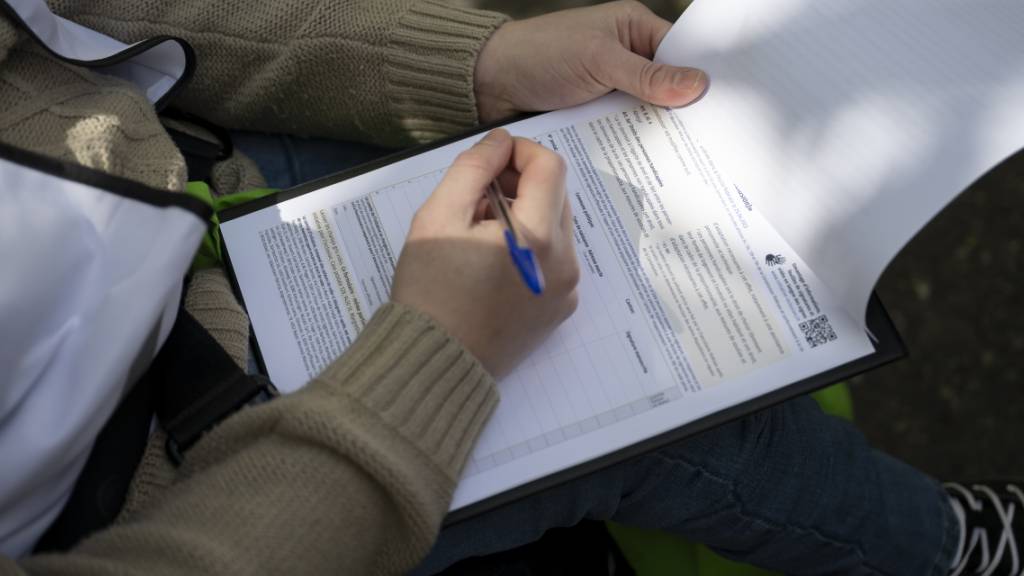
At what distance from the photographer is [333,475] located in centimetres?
60

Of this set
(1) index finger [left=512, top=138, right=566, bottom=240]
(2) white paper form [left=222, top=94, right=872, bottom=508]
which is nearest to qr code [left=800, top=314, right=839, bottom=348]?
(2) white paper form [left=222, top=94, right=872, bottom=508]

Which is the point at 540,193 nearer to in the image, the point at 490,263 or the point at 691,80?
the point at 490,263

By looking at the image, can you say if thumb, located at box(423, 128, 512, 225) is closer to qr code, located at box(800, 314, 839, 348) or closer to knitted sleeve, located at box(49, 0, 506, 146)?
knitted sleeve, located at box(49, 0, 506, 146)

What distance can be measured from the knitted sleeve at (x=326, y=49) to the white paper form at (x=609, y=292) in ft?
0.37

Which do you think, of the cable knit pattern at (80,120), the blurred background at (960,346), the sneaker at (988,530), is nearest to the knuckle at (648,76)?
the cable knit pattern at (80,120)

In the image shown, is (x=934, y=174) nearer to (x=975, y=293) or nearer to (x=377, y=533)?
(x=377, y=533)

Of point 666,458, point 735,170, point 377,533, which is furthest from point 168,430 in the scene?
point 735,170

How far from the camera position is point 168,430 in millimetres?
653

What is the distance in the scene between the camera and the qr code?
2.21ft

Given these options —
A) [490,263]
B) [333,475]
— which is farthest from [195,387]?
[490,263]

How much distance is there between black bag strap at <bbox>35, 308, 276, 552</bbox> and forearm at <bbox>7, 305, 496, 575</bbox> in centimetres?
3

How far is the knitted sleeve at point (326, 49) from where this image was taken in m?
0.84

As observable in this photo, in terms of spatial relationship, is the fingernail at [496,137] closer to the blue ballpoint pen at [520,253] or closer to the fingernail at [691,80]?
the blue ballpoint pen at [520,253]

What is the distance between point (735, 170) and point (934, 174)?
0.54ft
